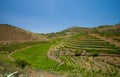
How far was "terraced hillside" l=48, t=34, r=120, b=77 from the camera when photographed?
111ft

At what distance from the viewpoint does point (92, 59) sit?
130 ft

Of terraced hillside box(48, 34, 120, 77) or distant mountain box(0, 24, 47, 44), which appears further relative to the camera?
distant mountain box(0, 24, 47, 44)

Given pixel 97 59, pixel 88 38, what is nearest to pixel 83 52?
pixel 97 59

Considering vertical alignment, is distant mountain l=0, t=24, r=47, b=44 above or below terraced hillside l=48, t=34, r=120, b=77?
above

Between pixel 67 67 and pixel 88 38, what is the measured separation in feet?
72.0

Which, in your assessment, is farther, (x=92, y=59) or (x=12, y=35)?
(x=12, y=35)

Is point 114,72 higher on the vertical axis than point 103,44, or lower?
lower

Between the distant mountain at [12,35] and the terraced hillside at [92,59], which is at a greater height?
the distant mountain at [12,35]

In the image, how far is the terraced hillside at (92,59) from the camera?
33978mm

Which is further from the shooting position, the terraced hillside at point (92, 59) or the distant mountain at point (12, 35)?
the distant mountain at point (12, 35)

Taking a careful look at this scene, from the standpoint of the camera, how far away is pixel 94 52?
43.2 meters

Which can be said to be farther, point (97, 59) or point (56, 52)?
point (56, 52)

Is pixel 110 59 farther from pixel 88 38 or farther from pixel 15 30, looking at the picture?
pixel 15 30

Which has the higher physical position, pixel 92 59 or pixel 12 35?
pixel 12 35
